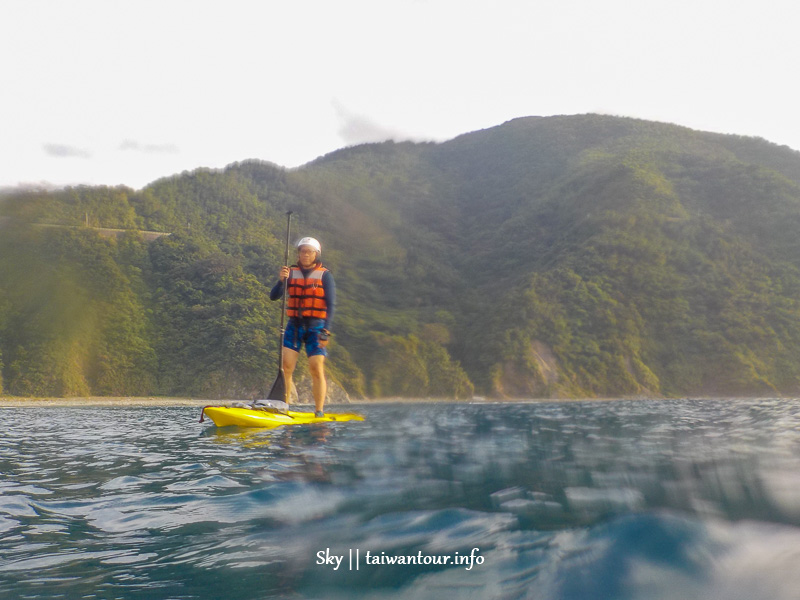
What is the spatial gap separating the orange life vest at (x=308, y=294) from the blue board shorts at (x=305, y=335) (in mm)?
163

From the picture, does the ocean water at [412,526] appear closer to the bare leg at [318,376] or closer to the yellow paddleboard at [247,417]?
the yellow paddleboard at [247,417]

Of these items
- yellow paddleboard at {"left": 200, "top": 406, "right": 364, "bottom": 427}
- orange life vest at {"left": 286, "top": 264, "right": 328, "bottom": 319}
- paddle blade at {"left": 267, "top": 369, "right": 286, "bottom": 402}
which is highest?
orange life vest at {"left": 286, "top": 264, "right": 328, "bottom": 319}

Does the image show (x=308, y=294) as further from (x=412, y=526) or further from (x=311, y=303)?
(x=412, y=526)

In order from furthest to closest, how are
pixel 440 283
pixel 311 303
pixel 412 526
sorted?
pixel 440 283, pixel 311 303, pixel 412 526

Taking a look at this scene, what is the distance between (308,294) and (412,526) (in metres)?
8.94

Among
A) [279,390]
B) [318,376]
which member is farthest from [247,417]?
[279,390]

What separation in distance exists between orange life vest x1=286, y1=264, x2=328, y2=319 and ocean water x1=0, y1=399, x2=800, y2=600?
5695 millimetres

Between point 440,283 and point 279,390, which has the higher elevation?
point 440,283

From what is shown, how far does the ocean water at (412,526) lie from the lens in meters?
2.49

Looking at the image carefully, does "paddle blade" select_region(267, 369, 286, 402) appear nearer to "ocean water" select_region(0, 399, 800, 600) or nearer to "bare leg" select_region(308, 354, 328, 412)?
"bare leg" select_region(308, 354, 328, 412)

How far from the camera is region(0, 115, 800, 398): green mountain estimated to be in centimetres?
7700

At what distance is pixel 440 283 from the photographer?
355 feet

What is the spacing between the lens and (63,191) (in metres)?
94.8

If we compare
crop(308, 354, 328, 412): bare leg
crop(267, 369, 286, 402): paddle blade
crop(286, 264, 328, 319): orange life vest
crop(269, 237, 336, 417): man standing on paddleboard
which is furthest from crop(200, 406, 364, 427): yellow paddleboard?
crop(286, 264, 328, 319): orange life vest
